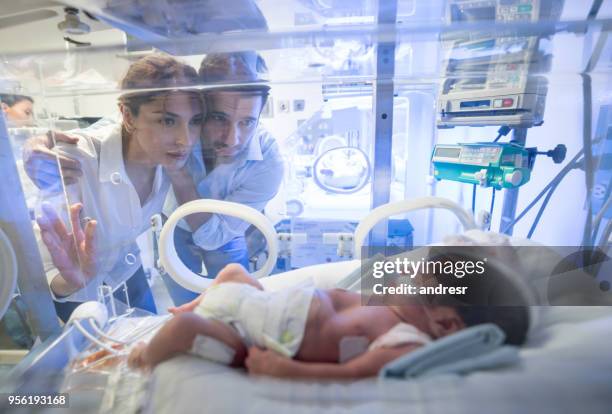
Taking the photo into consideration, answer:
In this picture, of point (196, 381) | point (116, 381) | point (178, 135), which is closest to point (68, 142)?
point (178, 135)

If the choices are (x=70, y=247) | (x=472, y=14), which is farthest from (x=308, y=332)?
(x=472, y=14)

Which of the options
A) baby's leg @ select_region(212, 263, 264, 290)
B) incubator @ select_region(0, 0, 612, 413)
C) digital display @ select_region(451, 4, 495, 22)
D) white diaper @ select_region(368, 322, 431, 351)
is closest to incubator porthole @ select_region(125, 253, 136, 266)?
incubator @ select_region(0, 0, 612, 413)

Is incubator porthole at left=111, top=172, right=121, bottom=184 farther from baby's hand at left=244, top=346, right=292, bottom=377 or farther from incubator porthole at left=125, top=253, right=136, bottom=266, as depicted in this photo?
baby's hand at left=244, top=346, right=292, bottom=377

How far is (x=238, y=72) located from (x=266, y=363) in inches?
30.9

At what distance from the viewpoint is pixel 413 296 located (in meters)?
0.51

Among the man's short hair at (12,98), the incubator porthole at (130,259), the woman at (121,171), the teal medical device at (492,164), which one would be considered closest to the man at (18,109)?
the man's short hair at (12,98)

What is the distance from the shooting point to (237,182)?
0.93 metres

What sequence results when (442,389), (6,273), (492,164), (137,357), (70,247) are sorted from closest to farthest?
(442,389) < (137,357) < (6,273) < (492,164) < (70,247)

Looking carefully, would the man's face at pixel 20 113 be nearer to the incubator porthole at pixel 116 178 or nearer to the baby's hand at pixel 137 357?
the incubator porthole at pixel 116 178

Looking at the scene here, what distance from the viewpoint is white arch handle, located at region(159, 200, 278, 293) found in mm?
748

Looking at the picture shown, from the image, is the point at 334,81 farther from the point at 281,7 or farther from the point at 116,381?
the point at 116,381

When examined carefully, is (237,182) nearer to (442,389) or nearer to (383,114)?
(383,114)

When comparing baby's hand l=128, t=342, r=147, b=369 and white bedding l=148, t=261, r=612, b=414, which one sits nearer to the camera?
white bedding l=148, t=261, r=612, b=414

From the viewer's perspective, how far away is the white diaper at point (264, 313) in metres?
0.45
